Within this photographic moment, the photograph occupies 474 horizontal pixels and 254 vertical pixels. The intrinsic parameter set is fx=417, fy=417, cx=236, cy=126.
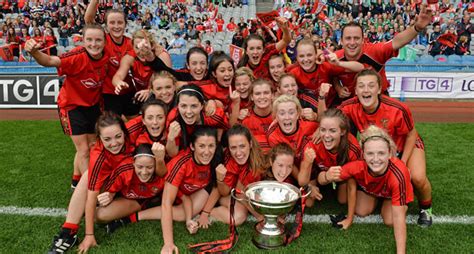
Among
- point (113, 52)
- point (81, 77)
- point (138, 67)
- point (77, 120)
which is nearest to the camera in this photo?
point (81, 77)

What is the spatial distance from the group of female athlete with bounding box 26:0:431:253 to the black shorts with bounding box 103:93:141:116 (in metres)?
0.22

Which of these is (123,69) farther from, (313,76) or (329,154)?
(329,154)

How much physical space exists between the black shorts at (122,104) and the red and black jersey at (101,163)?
4.50 ft

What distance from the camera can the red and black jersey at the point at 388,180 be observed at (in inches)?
126

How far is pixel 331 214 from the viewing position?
3.95 metres

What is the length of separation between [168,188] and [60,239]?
0.90 m

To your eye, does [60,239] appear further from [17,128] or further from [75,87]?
[17,128]

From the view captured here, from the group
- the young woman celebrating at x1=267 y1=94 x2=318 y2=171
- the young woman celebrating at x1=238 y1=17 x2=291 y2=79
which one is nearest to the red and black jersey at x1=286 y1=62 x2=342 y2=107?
the young woman celebrating at x1=238 y1=17 x2=291 y2=79

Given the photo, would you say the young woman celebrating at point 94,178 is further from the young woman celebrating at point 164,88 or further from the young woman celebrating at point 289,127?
the young woman celebrating at point 289,127

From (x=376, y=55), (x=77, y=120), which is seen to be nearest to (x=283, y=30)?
(x=376, y=55)

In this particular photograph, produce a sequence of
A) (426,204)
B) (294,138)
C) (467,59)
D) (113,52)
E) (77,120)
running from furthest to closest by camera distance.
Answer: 1. (467,59)
2. (113,52)
3. (77,120)
4. (294,138)
5. (426,204)

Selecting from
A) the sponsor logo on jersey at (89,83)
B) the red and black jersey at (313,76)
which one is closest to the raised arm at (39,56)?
the sponsor logo on jersey at (89,83)

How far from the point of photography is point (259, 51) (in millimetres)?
4734

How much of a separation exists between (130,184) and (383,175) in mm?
2140
